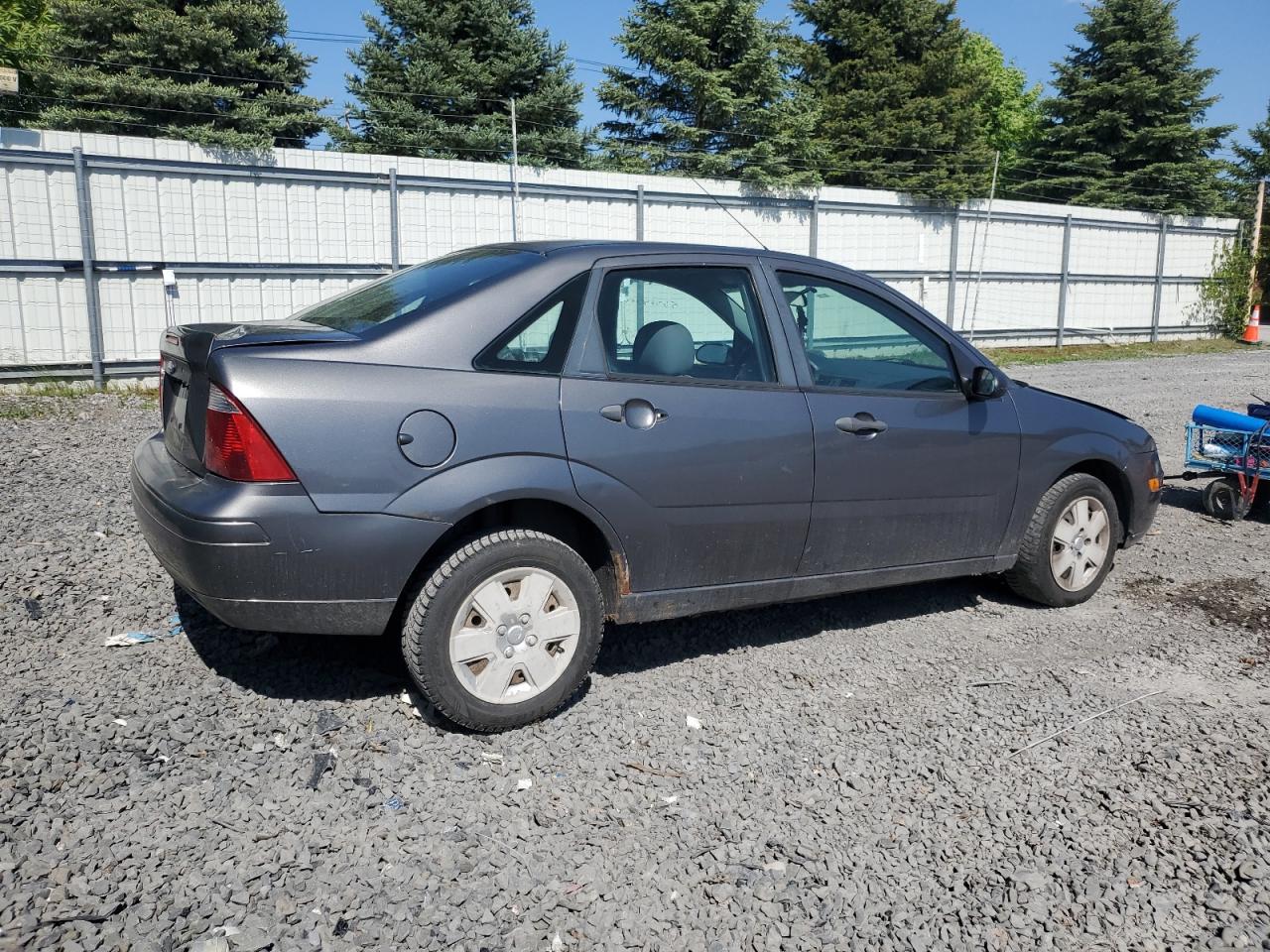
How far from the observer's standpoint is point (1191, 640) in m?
4.70

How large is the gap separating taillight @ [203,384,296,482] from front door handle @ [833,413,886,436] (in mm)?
2130

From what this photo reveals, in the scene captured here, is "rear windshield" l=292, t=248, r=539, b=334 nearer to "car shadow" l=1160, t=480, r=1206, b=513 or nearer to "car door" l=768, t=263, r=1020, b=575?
"car door" l=768, t=263, r=1020, b=575

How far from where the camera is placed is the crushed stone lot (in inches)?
106

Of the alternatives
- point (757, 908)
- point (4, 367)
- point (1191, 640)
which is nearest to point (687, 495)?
point (757, 908)

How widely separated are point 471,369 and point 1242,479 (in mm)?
5535

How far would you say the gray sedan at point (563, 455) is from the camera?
3.30m

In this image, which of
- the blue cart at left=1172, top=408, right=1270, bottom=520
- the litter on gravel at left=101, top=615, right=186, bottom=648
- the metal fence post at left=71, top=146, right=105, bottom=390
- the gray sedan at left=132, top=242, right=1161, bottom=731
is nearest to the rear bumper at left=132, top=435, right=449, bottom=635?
the gray sedan at left=132, top=242, right=1161, bottom=731

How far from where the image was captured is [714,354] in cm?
410

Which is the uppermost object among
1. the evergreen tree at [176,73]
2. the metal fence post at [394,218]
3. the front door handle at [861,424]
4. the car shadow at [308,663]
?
the evergreen tree at [176,73]

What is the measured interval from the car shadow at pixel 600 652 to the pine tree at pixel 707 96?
18.5 metres

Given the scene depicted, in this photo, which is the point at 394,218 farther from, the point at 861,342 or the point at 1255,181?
the point at 1255,181

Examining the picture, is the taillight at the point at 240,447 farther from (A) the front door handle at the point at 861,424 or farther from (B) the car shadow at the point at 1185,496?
(B) the car shadow at the point at 1185,496

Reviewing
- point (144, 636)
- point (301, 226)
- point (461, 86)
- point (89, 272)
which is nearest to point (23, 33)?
point (461, 86)

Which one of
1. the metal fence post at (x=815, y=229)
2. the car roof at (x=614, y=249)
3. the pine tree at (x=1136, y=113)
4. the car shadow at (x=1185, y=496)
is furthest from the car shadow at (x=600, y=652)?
the pine tree at (x=1136, y=113)
